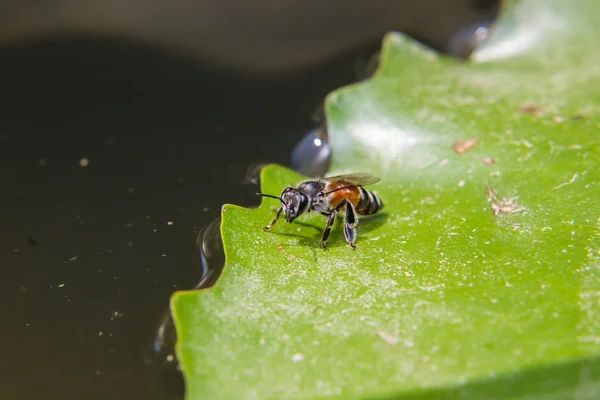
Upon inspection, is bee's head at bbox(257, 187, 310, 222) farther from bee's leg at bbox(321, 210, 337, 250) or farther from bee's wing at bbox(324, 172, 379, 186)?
bee's wing at bbox(324, 172, 379, 186)

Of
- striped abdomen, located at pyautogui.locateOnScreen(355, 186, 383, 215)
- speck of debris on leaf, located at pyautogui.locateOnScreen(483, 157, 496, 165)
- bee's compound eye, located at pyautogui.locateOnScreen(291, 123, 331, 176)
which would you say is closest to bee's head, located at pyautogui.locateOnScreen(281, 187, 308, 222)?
striped abdomen, located at pyautogui.locateOnScreen(355, 186, 383, 215)

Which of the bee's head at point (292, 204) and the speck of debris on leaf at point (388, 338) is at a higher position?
the bee's head at point (292, 204)

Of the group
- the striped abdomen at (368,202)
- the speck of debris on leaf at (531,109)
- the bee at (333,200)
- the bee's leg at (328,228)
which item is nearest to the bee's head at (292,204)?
the bee at (333,200)

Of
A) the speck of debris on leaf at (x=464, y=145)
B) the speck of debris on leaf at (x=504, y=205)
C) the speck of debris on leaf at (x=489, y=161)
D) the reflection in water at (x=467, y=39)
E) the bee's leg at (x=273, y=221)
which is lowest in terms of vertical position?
the bee's leg at (x=273, y=221)

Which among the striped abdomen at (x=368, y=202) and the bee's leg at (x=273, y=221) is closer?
the bee's leg at (x=273, y=221)

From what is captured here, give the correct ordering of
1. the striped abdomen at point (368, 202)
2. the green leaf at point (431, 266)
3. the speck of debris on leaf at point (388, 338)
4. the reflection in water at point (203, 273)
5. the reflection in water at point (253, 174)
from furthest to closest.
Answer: the reflection in water at point (253, 174), the striped abdomen at point (368, 202), the reflection in water at point (203, 273), the speck of debris on leaf at point (388, 338), the green leaf at point (431, 266)

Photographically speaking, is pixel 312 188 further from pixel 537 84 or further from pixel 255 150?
pixel 537 84

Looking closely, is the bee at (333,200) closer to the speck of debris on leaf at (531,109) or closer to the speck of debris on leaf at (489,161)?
the speck of debris on leaf at (489,161)

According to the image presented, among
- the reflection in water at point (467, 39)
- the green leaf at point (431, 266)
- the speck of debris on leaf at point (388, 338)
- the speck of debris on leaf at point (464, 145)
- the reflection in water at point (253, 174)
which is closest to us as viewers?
the green leaf at point (431, 266)

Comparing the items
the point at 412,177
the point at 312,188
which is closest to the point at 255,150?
the point at 312,188
